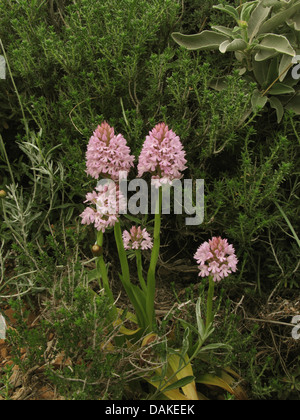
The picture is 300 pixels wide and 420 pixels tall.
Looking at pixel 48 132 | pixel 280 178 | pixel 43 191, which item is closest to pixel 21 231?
pixel 43 191

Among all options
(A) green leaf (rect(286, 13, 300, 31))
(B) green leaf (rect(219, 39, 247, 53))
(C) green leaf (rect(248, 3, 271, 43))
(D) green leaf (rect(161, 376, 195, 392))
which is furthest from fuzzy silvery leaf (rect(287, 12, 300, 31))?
(D) green leaf (rect(161, 376, 195, 392))

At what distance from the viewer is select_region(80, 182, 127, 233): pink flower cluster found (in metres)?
1.64

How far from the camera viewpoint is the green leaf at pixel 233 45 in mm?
2170

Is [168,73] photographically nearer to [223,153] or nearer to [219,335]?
[223,153]

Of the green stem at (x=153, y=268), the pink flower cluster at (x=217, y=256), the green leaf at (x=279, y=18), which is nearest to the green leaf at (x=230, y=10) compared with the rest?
the green leaf at (x=279, y=18)

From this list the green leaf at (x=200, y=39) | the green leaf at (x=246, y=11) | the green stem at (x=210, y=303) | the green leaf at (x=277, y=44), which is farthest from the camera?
the green leaf at (x=200, y=39)

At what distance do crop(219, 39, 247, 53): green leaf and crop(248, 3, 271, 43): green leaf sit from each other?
0.40 feet

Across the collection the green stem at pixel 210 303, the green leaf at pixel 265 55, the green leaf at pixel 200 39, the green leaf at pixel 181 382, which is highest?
the green leaf at pixel 200 39

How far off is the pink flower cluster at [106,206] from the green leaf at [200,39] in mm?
1044

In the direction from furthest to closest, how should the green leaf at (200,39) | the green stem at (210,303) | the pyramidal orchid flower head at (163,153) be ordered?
the green leaf at (200,39) → the green stem at (210,303) → the pyramidal orchid flower head at (163,153)

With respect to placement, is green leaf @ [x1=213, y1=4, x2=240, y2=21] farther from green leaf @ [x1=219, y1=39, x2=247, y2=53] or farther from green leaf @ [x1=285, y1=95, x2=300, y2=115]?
green leaf @ [x1=285, y1=95, x2=300, y2=115]

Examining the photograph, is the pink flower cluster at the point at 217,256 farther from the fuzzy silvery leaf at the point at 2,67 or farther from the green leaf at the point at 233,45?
the fuzzy silvery leaf at the point at 2,67

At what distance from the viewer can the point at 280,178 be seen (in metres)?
2.02

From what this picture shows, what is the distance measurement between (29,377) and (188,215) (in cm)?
103
